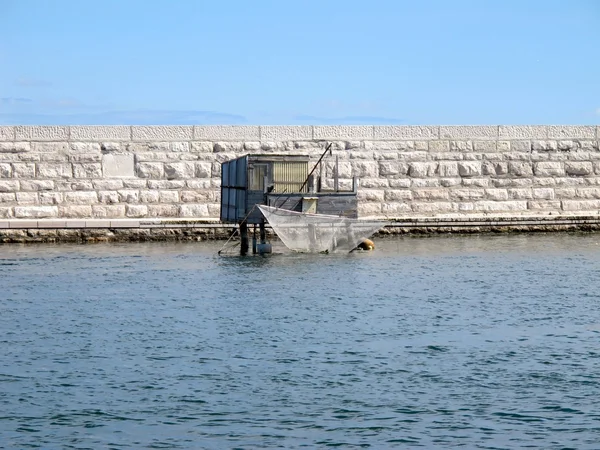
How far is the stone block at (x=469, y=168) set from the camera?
3119 centimetres

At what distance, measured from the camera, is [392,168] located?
30766 millimetres

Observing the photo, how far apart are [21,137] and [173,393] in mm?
19575

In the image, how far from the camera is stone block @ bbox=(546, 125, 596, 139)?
31875mm

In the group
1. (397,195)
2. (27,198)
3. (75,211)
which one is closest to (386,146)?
(397,195)

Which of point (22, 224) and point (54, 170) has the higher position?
point (54, 170)

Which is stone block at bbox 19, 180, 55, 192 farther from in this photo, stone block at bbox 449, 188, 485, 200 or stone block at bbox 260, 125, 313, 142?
stone block at bbox 449, 188, 485, 200

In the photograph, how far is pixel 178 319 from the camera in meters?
16.4

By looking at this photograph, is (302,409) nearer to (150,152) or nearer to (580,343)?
(580,343)

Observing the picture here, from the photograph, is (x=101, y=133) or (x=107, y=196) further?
(x=101, y=133)

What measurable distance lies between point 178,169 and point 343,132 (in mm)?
4561

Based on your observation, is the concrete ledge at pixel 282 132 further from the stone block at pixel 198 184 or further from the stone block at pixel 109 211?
the stone block at pixel 109 211

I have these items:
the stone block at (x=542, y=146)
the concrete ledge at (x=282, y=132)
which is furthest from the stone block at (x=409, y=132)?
the stone block at (x=542, y=146)

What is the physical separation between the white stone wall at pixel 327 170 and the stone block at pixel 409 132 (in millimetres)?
27

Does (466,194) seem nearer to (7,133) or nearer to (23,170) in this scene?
(23,170)
